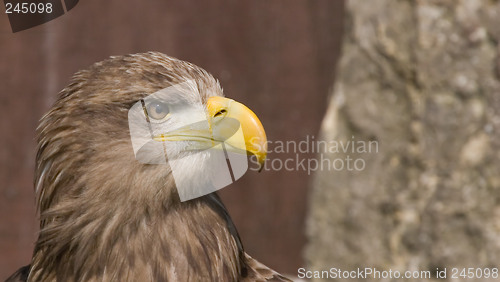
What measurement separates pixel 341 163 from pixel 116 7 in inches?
69.3

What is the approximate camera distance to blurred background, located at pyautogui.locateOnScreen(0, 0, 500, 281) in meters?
4.32

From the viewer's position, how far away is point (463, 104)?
4309mm

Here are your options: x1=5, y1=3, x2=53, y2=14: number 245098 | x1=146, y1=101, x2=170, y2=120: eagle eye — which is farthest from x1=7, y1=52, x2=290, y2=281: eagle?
x1=5, y1=3, x2=53, y2=14: number 245098

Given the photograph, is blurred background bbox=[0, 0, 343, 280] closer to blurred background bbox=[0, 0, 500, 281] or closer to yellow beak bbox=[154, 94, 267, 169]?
blurred background bbox=[0, 0, 500, 281]

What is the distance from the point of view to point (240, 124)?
243 cm

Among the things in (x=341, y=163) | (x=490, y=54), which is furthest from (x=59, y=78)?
(x=490, y=54)

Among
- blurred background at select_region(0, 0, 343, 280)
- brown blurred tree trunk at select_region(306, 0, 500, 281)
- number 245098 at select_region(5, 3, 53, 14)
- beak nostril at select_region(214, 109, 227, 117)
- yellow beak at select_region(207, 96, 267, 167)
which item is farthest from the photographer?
blurred background at select_region(0, 0, 343, 280)

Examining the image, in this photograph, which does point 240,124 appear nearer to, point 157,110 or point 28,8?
point 157,110

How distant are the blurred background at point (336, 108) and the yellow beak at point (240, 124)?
2.21 m

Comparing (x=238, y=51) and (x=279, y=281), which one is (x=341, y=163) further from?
(x=279, y=281)

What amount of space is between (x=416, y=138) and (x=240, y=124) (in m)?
2.31

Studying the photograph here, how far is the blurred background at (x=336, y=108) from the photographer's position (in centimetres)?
432

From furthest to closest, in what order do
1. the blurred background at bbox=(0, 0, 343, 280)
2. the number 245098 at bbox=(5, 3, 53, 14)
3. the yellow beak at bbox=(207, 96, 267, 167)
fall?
1. the blurred background at bbox=(0, 0, 343, 280)
2. the number 245098 at bbox=(5, 3, 53, 14)
3. the yellow beak at bbox=(207, 96, 267, 167)

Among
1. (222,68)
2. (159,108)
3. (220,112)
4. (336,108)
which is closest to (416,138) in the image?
(336,108)
